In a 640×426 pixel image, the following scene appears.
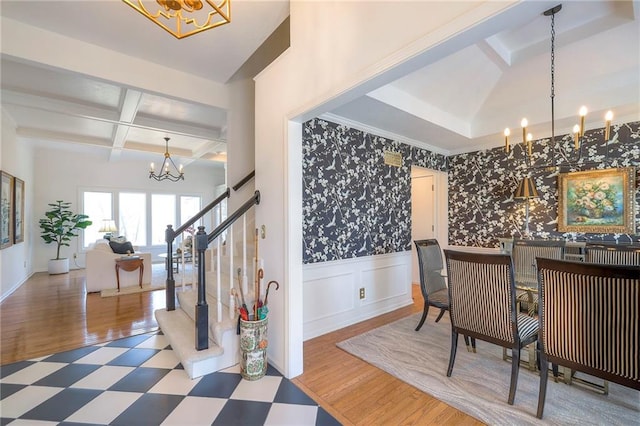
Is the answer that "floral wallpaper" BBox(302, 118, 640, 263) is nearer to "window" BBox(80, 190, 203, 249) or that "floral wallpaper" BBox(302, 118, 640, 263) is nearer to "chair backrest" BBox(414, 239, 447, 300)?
"chair backrest" BBox(414, 239, 447, 300)

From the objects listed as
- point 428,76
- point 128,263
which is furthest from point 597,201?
point 128,263

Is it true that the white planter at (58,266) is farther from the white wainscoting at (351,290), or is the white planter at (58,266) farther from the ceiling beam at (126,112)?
the white wainscoting at (351,290)

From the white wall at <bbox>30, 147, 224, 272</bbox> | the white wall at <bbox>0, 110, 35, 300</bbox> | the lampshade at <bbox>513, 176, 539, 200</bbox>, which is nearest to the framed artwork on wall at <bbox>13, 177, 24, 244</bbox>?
the white wall at <bbox>0, 110, 35, 300</bbox>

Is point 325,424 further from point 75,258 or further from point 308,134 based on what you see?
point 75,258

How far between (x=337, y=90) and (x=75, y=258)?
8238mm

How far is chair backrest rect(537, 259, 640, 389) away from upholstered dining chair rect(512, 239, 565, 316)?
3.04ft

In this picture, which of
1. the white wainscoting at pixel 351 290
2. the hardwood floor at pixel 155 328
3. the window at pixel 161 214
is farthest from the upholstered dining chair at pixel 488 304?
the window at pixel 161 214

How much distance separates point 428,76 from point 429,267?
6.90 feet

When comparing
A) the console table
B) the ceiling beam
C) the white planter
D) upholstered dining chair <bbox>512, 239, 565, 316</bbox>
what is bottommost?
the white planter

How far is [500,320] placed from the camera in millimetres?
1997

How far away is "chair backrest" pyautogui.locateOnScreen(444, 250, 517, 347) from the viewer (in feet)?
6.42

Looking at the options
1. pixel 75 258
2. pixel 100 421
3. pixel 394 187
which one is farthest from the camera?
pixel 75 258

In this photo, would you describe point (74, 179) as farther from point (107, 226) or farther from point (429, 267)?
point (429, 267)

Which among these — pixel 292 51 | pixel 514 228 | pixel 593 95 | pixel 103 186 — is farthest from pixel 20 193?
pixel 593 95
